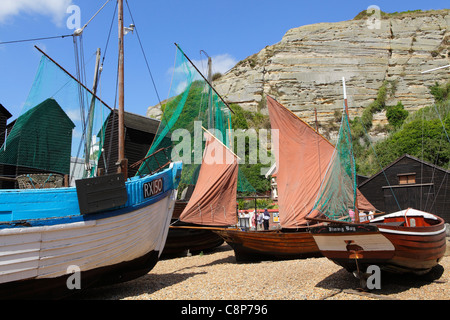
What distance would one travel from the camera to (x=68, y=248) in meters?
7.22

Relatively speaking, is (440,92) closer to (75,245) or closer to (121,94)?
(121,94)

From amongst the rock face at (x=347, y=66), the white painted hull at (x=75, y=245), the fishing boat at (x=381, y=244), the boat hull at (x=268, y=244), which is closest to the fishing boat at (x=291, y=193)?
the boat hull at (x=268, y=244)

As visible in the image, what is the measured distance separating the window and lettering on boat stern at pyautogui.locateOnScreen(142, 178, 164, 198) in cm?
2143

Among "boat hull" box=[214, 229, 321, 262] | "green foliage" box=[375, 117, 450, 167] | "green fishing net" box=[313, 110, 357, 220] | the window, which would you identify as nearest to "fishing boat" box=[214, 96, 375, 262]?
"boat hull" box=[214, 229, 321, 262]

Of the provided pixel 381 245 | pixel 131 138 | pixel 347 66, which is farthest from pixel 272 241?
pixel 347 66

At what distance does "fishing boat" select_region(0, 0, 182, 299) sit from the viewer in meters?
6.63

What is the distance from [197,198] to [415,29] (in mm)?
84825

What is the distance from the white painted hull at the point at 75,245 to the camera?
6543 mm

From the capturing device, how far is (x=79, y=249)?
7387 mm

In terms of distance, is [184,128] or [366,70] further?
[366,70]

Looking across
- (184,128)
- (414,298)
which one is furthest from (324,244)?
(184,128)

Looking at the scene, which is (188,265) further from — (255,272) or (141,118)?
(141,118)

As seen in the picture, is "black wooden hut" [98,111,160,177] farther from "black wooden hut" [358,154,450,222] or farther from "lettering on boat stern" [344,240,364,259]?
"lettering on boat stern" [344,240,364,259]

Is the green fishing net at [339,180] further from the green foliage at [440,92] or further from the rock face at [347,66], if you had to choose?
the green foliage at [440,92]
